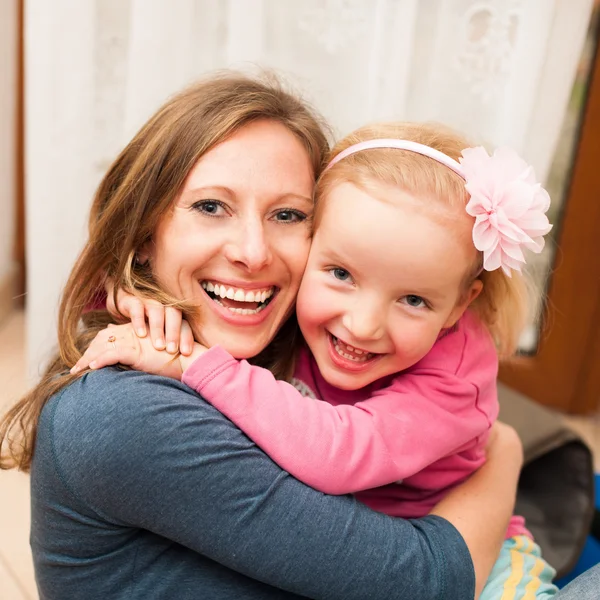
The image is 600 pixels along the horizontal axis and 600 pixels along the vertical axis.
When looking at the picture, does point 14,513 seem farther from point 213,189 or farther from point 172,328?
point 213,189

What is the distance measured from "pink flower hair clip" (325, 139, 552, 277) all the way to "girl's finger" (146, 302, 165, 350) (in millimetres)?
491

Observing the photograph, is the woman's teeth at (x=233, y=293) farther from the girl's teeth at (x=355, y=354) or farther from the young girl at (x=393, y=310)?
the girl's teeth at (x=355, y=354)

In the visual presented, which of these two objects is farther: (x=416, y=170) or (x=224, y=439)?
(x=416, y=170)

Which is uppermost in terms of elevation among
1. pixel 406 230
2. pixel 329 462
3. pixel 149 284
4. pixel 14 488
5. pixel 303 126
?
pixel 303 126

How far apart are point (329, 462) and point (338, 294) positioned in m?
0.28

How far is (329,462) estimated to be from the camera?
1.04 meters

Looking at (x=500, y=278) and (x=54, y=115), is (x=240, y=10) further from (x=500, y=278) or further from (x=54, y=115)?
(x=500, y=278)

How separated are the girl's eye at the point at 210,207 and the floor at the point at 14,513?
0.57 m

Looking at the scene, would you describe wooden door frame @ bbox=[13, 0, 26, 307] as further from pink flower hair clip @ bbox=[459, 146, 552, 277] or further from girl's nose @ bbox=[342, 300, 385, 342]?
pink flower hair clip @ bbox=[459, 146, 552, 277]

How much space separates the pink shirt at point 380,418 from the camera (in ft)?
3.41

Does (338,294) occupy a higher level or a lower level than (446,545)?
higher

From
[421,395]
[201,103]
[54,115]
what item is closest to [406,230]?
[421,395]

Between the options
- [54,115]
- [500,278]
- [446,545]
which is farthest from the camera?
[54,115]

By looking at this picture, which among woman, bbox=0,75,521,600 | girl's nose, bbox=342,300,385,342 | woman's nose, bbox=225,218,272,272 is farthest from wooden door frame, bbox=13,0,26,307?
girl's nose, bbox=342,300,385,342
